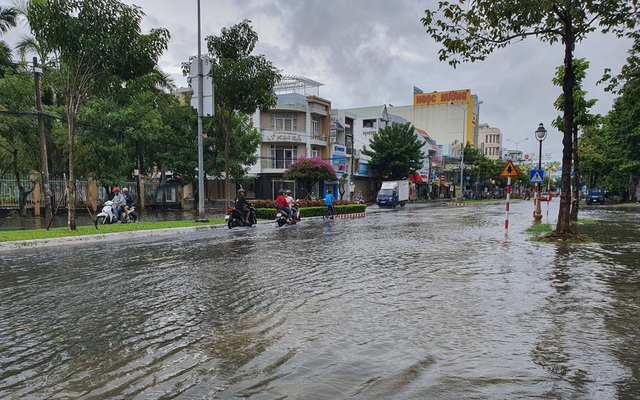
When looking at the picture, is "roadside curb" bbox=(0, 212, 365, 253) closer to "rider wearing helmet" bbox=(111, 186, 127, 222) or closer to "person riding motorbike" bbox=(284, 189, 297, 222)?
"rider wearing helmet" bbox=(111, 186, 127, 222)

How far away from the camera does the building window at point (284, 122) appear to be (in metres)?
44.2

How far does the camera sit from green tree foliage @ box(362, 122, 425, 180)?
51.5 meters

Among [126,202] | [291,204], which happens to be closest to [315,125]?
[291,204]

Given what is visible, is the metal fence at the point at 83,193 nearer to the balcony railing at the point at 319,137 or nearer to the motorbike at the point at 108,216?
the motorbike at the point at 108,216

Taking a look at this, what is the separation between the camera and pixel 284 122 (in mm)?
44375

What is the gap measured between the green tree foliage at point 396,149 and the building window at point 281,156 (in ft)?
39.0

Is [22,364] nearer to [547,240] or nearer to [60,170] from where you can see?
[547,240]

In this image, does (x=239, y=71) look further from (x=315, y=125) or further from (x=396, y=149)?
(x=396, y=149)

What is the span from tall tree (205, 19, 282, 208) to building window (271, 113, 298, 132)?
22030 millimetres

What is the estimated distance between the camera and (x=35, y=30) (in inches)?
557

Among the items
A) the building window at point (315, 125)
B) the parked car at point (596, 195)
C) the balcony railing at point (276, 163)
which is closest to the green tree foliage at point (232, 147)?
the balcony railing at point (276, 163)

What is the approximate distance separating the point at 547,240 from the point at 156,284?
11518mm

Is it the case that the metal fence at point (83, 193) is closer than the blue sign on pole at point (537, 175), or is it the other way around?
the blue sign on pole at point (537, 175)

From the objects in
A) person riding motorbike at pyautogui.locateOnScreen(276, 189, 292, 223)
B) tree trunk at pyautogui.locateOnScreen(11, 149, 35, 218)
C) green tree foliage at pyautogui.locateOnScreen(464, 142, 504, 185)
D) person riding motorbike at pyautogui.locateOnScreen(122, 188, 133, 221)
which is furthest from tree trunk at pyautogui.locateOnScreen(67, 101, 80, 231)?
green tree foliage at pyautogui.locateOnScreen(464, 142, 504, 185)
